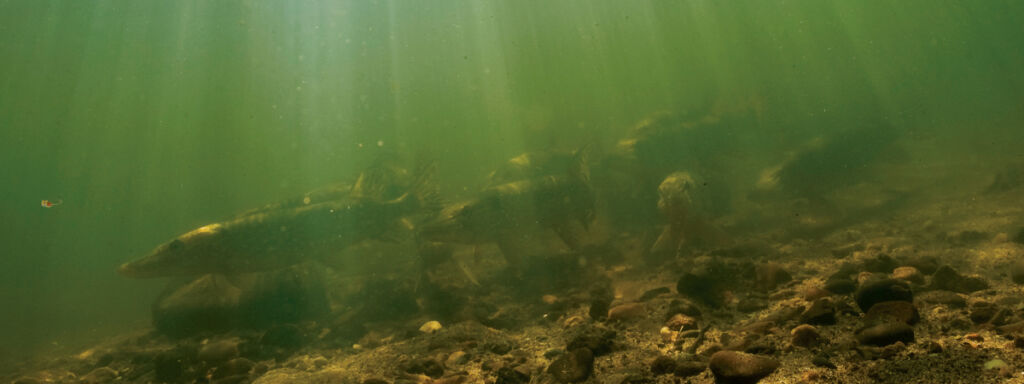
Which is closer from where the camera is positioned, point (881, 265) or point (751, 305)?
point (751, 305)

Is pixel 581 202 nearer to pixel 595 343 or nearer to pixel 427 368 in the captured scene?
pixel 595 343

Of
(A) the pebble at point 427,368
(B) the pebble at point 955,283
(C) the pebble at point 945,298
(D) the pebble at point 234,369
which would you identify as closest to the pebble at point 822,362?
(C) the pebble at point 945,298

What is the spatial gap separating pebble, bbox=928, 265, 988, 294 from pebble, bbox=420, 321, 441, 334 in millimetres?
4702

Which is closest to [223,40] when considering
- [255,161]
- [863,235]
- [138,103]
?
[138,103]

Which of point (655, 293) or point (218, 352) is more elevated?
point (218, 352)

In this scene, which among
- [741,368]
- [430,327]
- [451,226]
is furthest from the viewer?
[451,226]

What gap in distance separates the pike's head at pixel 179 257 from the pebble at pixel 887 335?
9153mm

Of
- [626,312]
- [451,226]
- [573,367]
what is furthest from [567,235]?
[573,367]

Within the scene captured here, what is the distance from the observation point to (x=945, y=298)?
318 cm

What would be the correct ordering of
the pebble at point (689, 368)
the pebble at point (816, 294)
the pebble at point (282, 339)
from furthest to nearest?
the pebble at point (282, 339) < the pebble at point (816, 294) < the pebble at point (689, 368)

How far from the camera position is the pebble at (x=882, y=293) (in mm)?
2977

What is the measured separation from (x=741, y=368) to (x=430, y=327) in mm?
4086

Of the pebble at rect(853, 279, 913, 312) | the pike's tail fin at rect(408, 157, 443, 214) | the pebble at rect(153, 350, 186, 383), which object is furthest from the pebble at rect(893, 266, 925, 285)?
the pike's tail fin at rect(408, 157, 443, 214)

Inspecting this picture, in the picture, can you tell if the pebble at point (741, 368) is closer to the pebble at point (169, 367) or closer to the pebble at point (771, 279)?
the pebble at point (771, 279)
